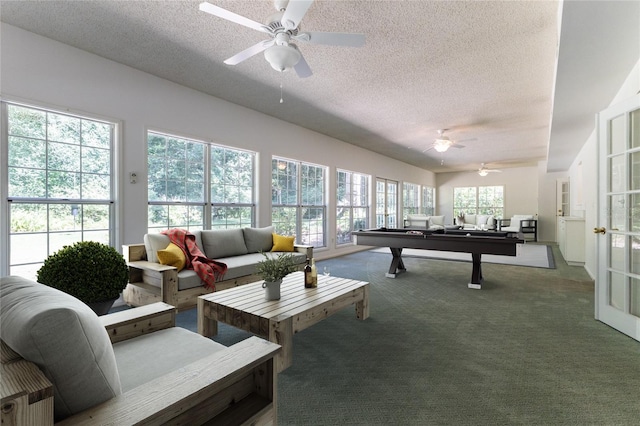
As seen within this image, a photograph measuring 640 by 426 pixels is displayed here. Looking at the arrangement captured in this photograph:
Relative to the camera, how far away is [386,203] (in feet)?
30.1

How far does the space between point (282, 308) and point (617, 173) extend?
3118 mm

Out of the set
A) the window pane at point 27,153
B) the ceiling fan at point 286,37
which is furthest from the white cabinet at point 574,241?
the window pane at point 27,153

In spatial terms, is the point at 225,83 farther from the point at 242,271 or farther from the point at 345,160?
the point at 345,160

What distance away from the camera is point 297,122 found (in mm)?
5645

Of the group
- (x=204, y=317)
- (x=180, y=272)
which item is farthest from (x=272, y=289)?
(x=180, y=272)

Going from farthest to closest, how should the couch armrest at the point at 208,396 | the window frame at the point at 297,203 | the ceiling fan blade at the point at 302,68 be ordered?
the window frame at the point at 297,203
the ceiling fan blade at the point at 302,68
the couch armrest at the point at 208,396

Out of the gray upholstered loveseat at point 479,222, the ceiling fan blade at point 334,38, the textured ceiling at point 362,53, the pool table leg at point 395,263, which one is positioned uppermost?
the textured ceiling at point 362,53

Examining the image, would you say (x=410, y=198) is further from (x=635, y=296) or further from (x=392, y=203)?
(x=635, y=296)

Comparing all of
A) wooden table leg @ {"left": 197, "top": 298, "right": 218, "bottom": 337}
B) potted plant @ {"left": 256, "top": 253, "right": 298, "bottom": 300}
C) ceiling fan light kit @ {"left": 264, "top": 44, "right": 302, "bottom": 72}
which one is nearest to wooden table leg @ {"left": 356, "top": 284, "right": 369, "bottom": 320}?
potted plant @ {"left": 256, "top": 253, "right": 298, "bottom": 300}

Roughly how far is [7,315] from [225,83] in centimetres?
363

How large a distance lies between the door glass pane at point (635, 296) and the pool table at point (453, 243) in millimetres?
1051

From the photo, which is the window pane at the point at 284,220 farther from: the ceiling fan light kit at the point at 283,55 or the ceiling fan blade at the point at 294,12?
the ceiling fan blade at the point at 294,12

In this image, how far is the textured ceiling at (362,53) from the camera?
2469mm

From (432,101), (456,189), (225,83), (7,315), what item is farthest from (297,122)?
(456,189)
